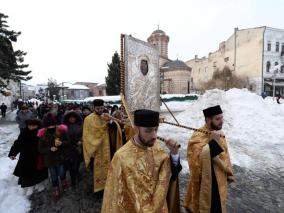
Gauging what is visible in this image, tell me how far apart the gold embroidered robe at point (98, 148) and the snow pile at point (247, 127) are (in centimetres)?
441

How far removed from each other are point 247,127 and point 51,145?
11082 mm

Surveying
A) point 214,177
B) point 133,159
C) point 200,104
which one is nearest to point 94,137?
point 214,177

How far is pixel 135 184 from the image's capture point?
221cm

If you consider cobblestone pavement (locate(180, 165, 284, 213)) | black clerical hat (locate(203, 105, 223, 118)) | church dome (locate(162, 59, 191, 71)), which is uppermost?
church dome (locate(162, 59, 191, 71))

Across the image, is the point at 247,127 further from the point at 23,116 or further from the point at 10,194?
the point at 10,194

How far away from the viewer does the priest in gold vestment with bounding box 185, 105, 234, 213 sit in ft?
10.3

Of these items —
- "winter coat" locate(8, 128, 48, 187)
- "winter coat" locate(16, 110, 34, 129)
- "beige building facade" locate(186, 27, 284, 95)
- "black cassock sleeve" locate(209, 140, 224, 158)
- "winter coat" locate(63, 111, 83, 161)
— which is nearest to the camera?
"black cassock sleeve" locate(209, 140, 224, 158)

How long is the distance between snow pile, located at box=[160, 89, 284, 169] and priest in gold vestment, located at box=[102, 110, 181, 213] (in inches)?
232

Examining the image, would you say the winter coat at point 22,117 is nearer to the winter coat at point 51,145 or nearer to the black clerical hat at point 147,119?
the winter coat at point 51,145

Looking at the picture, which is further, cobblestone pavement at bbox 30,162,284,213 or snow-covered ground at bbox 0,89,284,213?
snow-covered ground at bbox 0,89,284,213

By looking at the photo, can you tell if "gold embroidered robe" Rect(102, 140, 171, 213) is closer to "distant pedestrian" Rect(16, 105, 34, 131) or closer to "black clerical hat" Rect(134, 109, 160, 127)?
"black clerical hat" Rect(134, 109, 160, 127)

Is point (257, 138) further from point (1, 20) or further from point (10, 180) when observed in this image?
point (1, 20)

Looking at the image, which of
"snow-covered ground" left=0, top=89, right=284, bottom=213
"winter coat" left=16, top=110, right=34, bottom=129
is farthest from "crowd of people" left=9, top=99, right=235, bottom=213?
"winter coat" left=16, top=110, right=34, bottom=129

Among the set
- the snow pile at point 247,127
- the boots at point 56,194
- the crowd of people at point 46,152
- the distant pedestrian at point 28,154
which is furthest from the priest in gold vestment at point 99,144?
the snow pile at point 247,127
